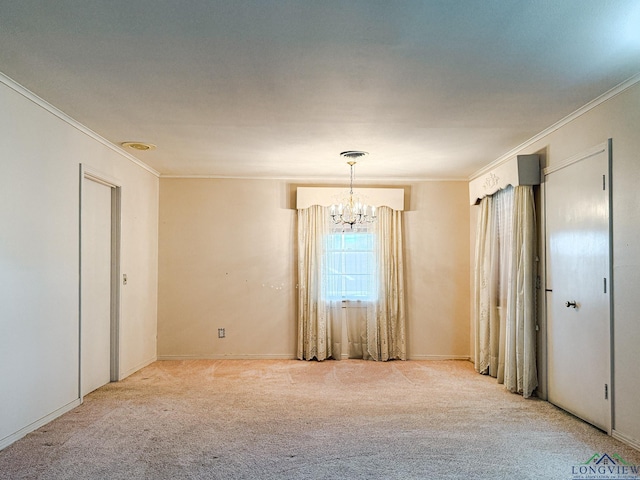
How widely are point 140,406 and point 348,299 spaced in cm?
307

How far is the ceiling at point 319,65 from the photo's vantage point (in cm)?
227

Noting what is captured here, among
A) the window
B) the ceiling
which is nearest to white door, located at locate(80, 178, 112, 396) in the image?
the ceiling

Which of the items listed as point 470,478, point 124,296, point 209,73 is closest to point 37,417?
point 124,296

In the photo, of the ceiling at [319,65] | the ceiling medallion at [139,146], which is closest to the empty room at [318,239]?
the ceiling at [319,65]

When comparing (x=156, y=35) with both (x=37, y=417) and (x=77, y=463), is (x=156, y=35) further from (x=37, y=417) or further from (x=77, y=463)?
(x=37, y=417)

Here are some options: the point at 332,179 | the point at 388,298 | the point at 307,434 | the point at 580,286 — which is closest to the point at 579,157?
the point at 580,286

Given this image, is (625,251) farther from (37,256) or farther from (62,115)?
(62,115)

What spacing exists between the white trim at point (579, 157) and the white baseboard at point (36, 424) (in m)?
4.64

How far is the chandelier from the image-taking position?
17.5 ft

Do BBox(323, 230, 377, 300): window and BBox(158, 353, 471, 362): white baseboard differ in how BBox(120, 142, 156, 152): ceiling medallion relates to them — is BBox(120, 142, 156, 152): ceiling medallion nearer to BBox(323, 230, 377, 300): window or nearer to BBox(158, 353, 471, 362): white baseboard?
BBox(323, 230, 377, 300): window

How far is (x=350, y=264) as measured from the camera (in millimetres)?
6418

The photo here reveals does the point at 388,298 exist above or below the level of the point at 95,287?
below

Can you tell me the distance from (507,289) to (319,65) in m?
3.33

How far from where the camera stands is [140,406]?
13.6ft
